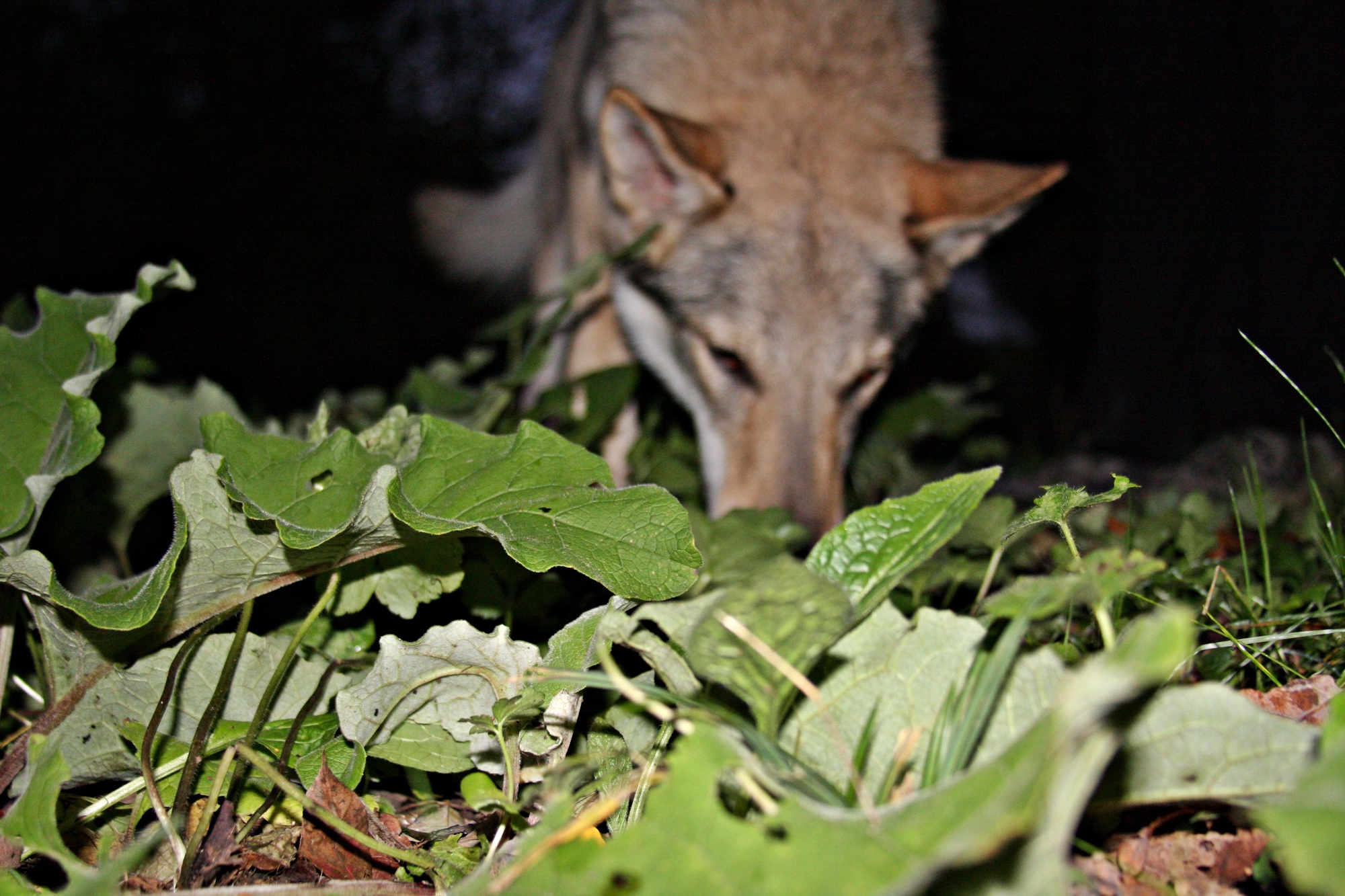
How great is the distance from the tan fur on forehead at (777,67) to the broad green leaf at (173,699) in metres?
1.57

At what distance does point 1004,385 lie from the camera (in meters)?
3.25

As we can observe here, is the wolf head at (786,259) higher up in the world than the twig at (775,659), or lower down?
lower down

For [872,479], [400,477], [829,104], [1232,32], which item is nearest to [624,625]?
[400,477]

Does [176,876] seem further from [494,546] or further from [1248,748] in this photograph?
[1248,748]

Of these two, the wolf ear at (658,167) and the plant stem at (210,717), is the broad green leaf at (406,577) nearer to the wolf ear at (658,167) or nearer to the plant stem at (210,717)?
the plant stem at (210,717)

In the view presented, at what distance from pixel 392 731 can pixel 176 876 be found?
0.55ft

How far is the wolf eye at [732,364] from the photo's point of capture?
6.12 feet

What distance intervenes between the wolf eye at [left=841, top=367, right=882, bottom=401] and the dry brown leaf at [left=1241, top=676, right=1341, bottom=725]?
1213mm

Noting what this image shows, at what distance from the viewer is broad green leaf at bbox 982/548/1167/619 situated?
1.57 feet

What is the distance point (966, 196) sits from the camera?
1853 millimetres

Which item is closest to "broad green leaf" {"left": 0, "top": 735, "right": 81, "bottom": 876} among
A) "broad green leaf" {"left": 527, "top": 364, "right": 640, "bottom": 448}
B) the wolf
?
"broad green leaf" {"left": 527, "top": 364, "right": 640, "bottom": 448}

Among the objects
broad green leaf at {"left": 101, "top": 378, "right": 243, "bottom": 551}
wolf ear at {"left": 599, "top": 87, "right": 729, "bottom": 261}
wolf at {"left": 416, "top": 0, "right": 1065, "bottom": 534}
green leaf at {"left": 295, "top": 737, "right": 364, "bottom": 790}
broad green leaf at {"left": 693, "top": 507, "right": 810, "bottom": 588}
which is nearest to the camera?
green leaf at {"left": 295, "top": 737, "right": 364, "bottom": 790}

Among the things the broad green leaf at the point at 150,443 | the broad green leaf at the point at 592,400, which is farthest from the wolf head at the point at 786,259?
the broad green leaf at the point at 150,443

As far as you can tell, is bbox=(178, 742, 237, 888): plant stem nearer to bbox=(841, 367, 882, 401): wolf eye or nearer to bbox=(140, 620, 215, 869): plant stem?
bbox=(140, 620, 215, 869): plant stem
